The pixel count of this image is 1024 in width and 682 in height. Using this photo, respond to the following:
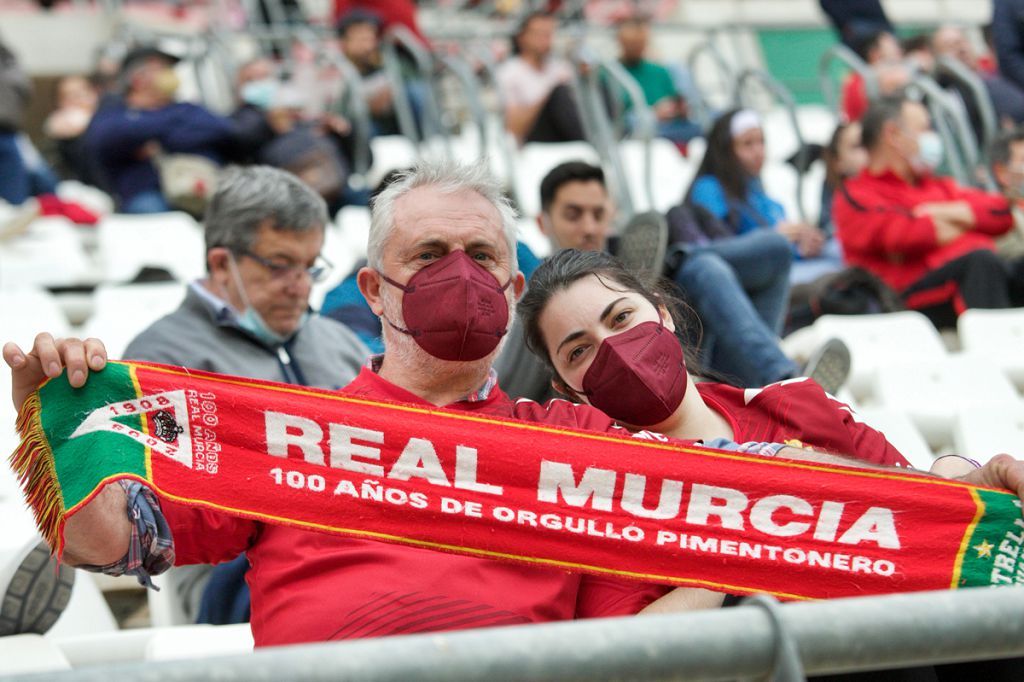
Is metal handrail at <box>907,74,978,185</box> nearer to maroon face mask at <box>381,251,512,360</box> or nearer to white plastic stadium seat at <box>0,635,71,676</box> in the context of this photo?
maroon face mask at <box>381,251,512,360</box>

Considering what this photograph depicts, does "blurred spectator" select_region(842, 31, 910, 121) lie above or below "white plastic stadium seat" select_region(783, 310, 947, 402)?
above

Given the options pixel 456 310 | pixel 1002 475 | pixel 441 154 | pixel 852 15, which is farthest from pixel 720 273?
pixel 852 15

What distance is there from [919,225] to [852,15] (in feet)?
12.3

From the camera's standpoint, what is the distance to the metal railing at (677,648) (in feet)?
4.26

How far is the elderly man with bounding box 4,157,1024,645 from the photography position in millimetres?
2203

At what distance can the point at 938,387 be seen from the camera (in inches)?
187

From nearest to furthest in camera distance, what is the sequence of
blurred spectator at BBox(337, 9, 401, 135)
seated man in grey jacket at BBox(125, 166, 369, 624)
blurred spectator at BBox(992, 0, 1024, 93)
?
seated man in grey jacket at BBox(125, 166, 369, 624)
blurred spectator at BBox(337, 9, 401, 135)
blurred spectator at BBox(992, 0, 1024, 93)

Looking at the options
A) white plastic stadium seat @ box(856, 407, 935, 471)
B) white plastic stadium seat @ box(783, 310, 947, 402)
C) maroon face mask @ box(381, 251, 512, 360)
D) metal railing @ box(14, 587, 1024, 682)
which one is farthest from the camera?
white plastic stadium seat @ box(783, 310, 947, 402)

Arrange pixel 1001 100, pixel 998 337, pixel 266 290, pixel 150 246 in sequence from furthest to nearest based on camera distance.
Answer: pixel 1001 100, pixel 150 246, pixel 998 337, pixel 266 290

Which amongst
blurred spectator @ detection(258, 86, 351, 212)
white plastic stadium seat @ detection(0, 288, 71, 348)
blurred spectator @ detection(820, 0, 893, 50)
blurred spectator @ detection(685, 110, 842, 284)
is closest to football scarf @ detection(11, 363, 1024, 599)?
white plastic stadium seat @ detection(0, 288, 71, 348)

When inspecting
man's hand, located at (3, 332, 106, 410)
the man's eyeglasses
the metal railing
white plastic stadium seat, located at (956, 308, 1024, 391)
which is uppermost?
the metal railing

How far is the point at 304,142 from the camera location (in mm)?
6027

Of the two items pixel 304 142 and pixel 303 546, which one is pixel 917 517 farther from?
pixel 304 142

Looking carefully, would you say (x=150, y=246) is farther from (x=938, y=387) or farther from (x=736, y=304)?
(x=938, y=387)
